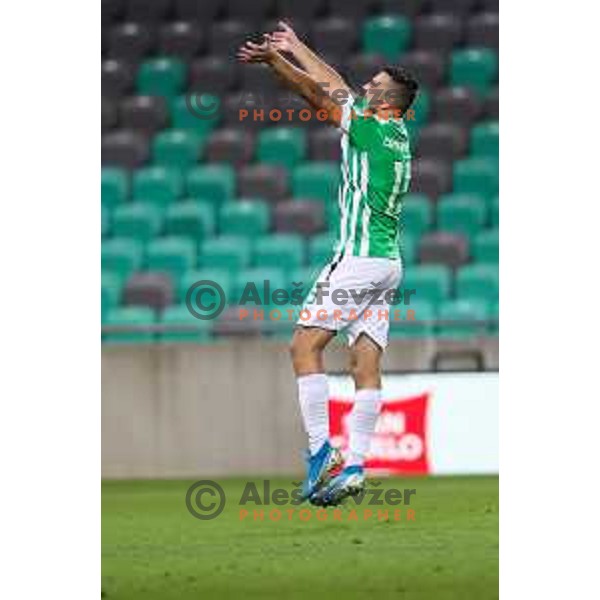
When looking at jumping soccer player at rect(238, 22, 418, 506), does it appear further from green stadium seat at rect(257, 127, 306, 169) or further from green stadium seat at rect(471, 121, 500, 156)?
green stadium seat at rect(257, 127, 306, 169)

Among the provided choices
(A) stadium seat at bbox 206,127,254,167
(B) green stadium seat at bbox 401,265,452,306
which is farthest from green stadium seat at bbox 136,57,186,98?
(B) green stadium seat at bbox 401,265,452,306

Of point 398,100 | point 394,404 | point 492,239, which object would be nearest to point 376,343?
point 398,100

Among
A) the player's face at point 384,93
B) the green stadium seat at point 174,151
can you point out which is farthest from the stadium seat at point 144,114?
the player's face at point 384,93

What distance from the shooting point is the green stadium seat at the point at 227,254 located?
18.4 meters

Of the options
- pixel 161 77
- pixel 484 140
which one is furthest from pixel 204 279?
pixel 161 77

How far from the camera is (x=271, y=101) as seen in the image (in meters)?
18.3

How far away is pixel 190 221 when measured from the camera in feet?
62.8

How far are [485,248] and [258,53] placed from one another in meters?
8.02

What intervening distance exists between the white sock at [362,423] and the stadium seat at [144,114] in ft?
31.4

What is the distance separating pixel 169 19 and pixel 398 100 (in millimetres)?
10044

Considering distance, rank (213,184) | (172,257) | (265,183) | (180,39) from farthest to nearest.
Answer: (180,39)
(213,184)
(265,183)
(172,257)

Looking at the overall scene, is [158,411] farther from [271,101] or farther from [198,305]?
[271,101]

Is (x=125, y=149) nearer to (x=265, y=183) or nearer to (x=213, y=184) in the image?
(x=213, y=184)

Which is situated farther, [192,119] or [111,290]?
[192,119]
